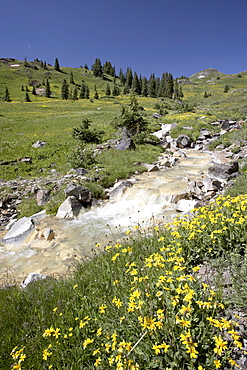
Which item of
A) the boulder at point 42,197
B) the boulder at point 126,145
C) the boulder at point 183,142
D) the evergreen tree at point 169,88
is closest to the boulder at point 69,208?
the boulder at point 42,197

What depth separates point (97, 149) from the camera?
61.5 ft

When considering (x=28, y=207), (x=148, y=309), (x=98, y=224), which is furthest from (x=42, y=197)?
(x=148, y=309)

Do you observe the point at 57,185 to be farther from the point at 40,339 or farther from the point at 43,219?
the point at 40,339

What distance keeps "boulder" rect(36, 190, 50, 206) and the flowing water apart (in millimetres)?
1706

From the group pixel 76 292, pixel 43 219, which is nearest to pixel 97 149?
pixel 43 219

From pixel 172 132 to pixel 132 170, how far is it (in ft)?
49.3

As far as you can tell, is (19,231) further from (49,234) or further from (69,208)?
(69,208)

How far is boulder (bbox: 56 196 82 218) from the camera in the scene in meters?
10.1

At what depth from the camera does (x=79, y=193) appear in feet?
35.9

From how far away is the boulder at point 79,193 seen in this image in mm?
10774

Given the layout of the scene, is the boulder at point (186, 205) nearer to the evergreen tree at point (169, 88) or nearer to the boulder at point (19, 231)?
the boulder at point (19, 231)

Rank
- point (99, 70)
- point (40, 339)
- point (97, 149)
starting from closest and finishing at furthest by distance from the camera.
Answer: point (40, 339) < point (97, 149) < point (99, 70)

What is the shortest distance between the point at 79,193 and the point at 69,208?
44.1 inches

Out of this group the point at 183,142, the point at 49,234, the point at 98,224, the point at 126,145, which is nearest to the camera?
the point at 49,234
